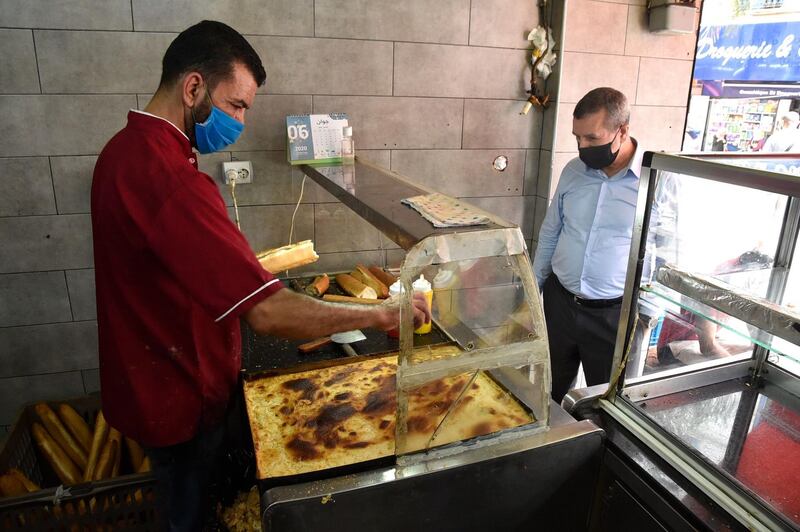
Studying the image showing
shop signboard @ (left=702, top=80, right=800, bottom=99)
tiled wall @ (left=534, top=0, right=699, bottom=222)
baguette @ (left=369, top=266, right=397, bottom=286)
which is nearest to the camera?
baguette @ (left=369, top=266, right=397, bottom=286)

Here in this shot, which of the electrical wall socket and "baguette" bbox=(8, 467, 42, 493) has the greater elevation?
the electrical wall socket

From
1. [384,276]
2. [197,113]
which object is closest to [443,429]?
[197,113]

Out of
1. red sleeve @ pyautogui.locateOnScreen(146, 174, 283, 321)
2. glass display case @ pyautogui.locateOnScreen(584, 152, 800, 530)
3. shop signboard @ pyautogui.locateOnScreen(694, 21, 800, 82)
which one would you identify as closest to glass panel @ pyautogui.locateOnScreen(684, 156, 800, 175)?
glass display case @ pyautogui.locateOnScreen(584, 152, 800, 530)

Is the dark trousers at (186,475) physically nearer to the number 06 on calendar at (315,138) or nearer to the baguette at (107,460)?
the baguette at (107,460)

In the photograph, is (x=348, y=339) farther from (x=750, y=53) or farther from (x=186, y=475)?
(x=750, y=53)

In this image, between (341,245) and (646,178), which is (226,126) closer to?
(646,178)

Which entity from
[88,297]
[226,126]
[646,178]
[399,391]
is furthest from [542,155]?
[88,297]

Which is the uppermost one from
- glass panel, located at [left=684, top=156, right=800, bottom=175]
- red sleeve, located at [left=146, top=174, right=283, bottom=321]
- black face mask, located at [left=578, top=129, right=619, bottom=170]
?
glass panel, located at [left=684, top=156, right=800, bottom=175]

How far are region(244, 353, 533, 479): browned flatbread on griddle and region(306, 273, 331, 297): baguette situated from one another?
744 mm

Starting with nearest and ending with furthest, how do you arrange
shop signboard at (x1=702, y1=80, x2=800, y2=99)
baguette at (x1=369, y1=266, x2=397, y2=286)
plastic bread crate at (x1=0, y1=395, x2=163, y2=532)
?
plastic bread crate at (x1=0, y1=395, x2=163, y2=532) < baguette at (x1=369, y1=266, x2=397, y2=286) < shop signboard at (x1=702, y1=80, x2=800, y2=99)

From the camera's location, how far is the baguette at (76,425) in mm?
2491

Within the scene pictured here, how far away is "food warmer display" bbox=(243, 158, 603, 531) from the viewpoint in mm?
1211

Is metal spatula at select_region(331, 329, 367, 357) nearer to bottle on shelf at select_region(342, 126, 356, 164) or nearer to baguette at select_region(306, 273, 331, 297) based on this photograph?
baguette at select_region(306, 273, 331, 297)

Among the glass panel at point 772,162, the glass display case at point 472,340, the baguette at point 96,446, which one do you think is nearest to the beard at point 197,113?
the glass display case at point 472,340
